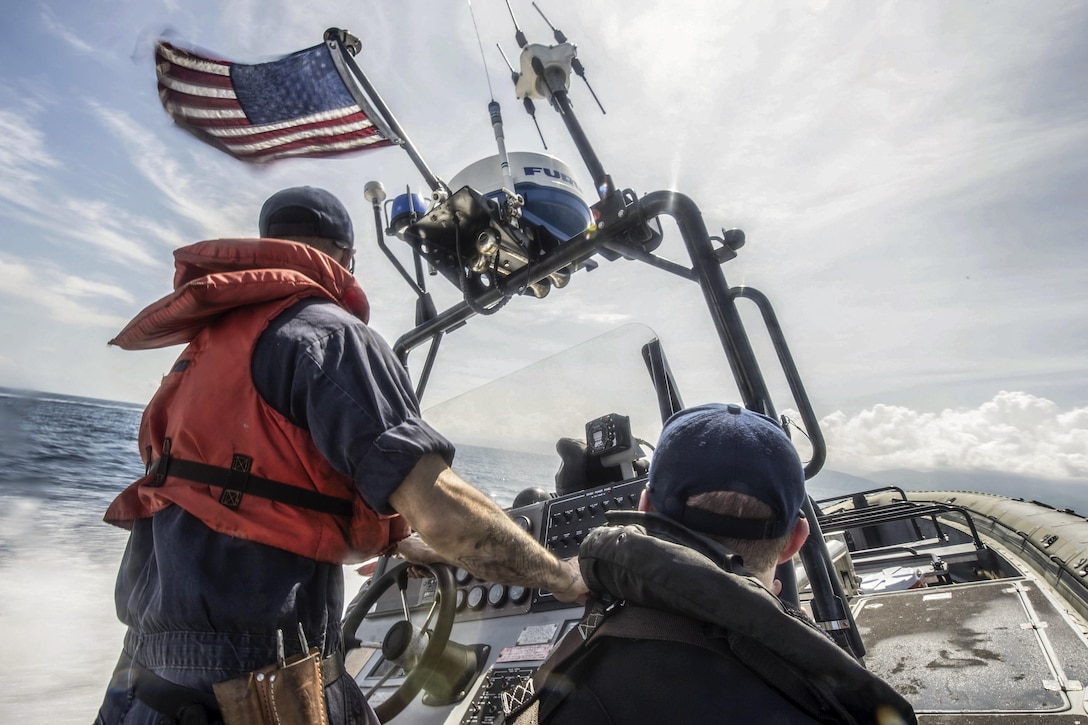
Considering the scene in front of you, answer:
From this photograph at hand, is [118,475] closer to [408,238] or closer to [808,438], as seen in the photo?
[408,238]

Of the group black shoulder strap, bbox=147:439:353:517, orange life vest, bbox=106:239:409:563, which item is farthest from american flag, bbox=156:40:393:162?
black shoulder strap, bbox=147:439:353:517

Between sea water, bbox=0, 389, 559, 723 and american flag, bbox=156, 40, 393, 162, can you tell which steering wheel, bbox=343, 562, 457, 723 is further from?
american flag, bbox=156, 40, 393, 162

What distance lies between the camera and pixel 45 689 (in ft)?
12.5

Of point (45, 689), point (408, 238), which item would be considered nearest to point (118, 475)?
point (45, 689)

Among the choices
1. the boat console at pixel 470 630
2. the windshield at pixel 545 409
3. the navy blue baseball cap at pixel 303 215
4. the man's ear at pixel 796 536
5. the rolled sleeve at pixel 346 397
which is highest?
the navy blue baseball cap at pixel 303 215

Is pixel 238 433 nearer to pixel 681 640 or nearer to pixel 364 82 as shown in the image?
pixel 681 640

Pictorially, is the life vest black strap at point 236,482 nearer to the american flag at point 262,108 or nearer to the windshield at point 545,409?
the windshield at point 545,409

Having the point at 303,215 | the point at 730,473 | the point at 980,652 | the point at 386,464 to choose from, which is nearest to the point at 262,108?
the point at 303,215

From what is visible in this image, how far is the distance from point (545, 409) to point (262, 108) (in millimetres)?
2701

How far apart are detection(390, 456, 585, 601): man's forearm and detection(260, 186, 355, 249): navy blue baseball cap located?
2.79ft

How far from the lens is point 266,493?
1269 mm

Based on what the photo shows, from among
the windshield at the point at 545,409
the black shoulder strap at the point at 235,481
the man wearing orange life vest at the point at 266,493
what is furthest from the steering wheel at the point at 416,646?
the windshield at the point at 545,409

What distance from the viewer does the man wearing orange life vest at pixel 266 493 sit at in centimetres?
121

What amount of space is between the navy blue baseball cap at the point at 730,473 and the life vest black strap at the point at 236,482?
78cm
